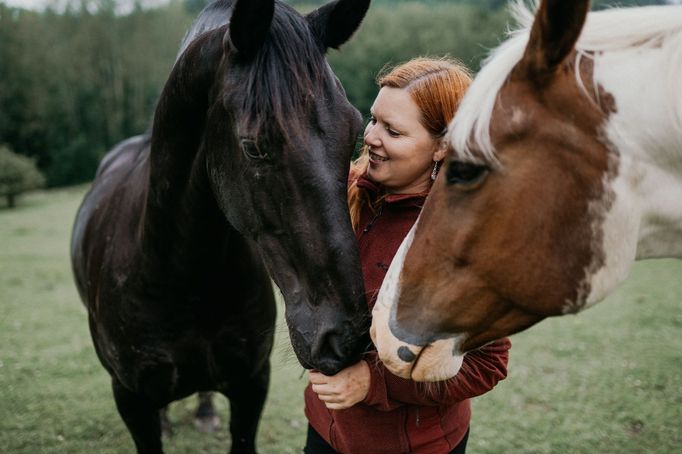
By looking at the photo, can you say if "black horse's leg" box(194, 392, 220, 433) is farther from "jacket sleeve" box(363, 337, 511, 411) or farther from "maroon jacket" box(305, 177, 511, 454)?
"jacket sleeve" box(363, 337, 511, 411)

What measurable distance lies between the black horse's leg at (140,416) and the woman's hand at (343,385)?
1.47 meters

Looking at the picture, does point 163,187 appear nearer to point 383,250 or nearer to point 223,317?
point 223,317

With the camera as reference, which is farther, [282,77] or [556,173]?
[282,77]

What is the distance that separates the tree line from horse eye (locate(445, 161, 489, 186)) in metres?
31.2

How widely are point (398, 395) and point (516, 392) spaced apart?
12.4 ft

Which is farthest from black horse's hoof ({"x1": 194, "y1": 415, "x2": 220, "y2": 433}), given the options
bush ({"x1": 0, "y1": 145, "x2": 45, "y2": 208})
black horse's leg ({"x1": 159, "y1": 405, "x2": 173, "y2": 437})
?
bush ({"x1": 0, "y1": 145, "x2": 45, "y2": 208})

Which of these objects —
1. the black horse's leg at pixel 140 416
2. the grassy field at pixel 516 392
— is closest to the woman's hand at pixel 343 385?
the grassy field at pixel 516 392

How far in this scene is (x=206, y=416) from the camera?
4.52 metres

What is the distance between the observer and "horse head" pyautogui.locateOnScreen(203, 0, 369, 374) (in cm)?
168

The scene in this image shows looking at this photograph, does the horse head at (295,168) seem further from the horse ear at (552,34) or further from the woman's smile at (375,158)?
the horse ear at (552,34)

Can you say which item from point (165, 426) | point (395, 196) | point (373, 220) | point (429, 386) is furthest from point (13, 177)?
point (429, 386)

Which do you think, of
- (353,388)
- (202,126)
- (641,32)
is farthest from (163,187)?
(641,32)

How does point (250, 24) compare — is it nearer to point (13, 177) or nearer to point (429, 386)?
point (429, 386)

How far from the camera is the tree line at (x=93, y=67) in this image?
3312 cm
